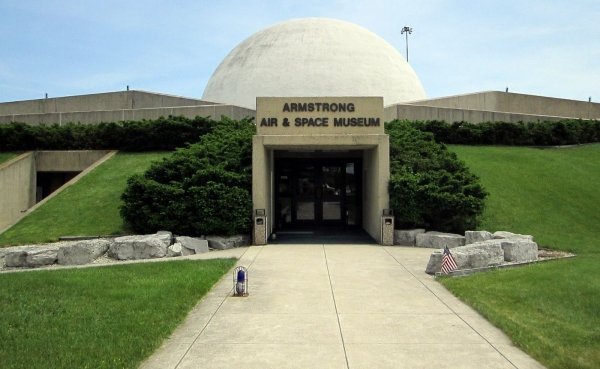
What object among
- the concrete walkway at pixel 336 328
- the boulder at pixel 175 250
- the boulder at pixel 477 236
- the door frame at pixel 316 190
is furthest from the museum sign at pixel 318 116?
the concrete walkway at pixel 336 328

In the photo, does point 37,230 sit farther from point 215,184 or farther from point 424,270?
point 424,270

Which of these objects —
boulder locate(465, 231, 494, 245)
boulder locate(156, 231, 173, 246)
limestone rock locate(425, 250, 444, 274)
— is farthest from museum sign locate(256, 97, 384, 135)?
limestone rock locate(425, 250, 444, 274)

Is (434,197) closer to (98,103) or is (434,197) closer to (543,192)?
(543,192)

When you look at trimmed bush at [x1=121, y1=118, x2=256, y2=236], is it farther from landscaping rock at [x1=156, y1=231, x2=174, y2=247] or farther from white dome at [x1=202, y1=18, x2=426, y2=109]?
white dome at [x1=202, y1=18, x2=426, y2=109]

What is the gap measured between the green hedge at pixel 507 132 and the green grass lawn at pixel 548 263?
31.8 inches

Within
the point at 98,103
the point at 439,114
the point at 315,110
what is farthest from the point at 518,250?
the point at 98,103

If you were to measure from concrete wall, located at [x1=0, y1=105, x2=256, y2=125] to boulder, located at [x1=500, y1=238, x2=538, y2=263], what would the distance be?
15658 mm

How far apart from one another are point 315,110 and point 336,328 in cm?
1092

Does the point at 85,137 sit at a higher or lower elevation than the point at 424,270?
higher

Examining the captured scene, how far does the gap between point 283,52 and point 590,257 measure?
86.1ft

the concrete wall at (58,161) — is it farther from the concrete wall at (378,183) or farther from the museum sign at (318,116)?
the concrete wall at (378,183)

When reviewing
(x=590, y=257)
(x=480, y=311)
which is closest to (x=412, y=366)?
(x=480, y=311)

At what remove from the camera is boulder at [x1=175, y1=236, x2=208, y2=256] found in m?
14.4

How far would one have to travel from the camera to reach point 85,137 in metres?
24.1
